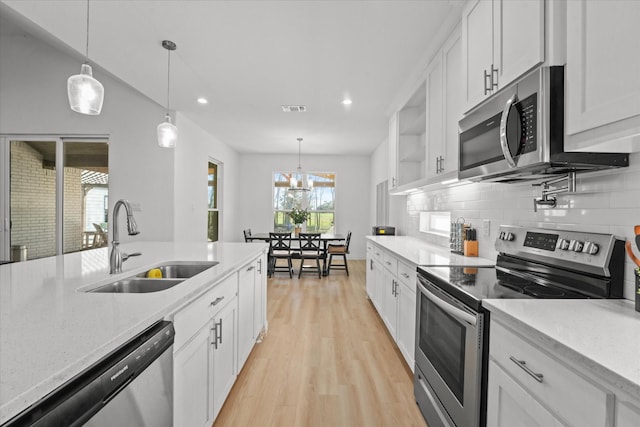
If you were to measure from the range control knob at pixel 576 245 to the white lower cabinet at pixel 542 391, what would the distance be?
0.52 m

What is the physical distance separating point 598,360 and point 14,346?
1.36 metres

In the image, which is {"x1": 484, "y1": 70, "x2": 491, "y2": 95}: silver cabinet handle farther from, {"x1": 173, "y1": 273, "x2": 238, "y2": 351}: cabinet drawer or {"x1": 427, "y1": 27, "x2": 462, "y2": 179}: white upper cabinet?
{"x1": 173, "y1": 273, "x2": 238, "y2": 351}: cabinet drawer

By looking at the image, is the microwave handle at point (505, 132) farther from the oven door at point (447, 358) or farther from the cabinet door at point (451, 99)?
the cabinet door at point (451, 99)

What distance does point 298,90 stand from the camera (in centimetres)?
373

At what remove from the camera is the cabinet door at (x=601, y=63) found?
923mm

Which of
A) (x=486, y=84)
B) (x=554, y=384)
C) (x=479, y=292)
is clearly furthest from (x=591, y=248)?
(x=486, y=84)

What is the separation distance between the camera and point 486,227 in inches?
89.7

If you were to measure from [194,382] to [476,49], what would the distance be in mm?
2269

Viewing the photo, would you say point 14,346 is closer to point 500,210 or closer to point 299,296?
point 500,210

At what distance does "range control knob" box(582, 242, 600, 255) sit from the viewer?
49.1 inches

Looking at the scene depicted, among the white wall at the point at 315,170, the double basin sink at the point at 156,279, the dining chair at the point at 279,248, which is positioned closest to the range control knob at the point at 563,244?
the double basin sink at the point at 156,279

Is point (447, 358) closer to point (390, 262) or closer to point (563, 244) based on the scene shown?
point (563, 244)

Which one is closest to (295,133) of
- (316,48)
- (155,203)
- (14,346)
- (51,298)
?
(155,203)

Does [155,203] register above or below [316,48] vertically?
below
